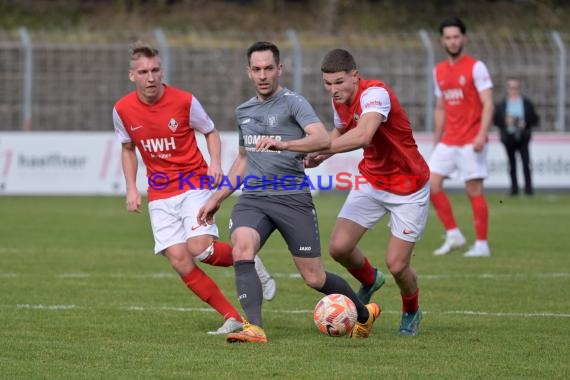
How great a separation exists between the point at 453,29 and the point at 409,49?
12.3m

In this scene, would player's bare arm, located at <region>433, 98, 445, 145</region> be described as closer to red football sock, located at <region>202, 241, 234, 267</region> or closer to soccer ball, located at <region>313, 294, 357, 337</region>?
red football sock, located at <region>202, 241, 234, 267</region>

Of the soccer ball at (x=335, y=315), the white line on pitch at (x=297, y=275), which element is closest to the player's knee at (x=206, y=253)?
the soccer ball at (x=335, y=315)

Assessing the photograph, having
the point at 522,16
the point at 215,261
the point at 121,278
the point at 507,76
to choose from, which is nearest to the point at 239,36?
the point at 507,76

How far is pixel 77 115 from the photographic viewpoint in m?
25.2

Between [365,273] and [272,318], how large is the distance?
77 cm

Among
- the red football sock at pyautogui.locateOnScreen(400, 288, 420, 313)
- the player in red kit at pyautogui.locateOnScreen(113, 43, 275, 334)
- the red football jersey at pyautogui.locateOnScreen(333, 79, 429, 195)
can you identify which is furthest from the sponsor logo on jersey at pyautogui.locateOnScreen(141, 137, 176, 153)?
the red football sock at pyautogui.locateOnScreen(400, 288, 420, 313)

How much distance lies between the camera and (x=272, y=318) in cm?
866

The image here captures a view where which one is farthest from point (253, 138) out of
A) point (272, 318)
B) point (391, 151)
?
point (272, 318)

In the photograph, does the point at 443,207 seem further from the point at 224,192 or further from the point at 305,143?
the point at 305,143

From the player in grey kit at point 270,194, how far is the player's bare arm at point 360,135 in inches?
9.8

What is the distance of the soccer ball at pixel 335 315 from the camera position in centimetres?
756

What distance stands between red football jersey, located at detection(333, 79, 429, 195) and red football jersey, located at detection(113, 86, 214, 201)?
1082 mm

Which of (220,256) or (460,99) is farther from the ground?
(460,99)

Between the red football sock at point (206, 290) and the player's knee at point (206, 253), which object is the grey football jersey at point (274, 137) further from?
the red football sock at point (206, 290)
